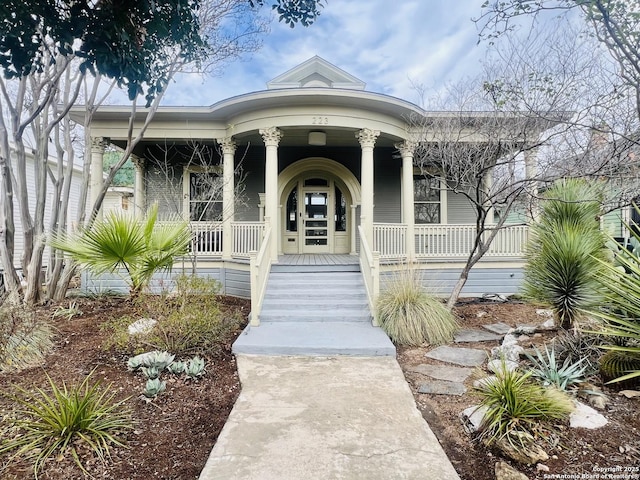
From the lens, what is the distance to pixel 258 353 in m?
4.89

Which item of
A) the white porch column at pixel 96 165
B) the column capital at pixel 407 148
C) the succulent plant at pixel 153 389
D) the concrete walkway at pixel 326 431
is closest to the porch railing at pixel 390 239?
the column capital at pixel 407 148

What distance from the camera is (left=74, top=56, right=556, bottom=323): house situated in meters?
7.89

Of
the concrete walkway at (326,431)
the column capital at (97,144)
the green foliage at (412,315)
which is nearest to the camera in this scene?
the concrete walkway at (326,431)

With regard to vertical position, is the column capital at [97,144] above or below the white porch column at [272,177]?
above

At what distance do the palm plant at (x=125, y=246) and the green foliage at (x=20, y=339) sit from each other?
100 centimetres

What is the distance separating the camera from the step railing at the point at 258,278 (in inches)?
235

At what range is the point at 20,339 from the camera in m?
4.30

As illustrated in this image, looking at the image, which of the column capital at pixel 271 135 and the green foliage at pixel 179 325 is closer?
the green foliage at pixel 179 325

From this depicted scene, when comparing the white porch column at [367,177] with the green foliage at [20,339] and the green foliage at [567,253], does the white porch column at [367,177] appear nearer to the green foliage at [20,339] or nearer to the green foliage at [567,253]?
the green foliage at [567,253]

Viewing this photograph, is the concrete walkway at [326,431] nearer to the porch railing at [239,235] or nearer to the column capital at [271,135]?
the porch railing at [239,235]

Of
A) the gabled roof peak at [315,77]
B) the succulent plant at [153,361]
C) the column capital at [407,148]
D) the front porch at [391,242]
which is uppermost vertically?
the gabled roof peak at [315,77]

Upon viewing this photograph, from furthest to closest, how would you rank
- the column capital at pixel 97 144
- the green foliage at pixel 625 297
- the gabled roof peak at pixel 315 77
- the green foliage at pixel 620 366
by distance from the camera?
1. the gabled roof peak at pixel 315 77
2. the column capital at pixel 97 144
3. the green foliage at pixel 620 366
4. the green foliage at pixel 625 297

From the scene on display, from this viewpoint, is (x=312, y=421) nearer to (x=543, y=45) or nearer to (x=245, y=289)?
(x=245, y=289)

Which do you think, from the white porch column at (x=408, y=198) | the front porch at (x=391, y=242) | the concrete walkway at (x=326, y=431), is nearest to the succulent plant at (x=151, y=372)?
the concrete walkway at (x=326, y=431)
